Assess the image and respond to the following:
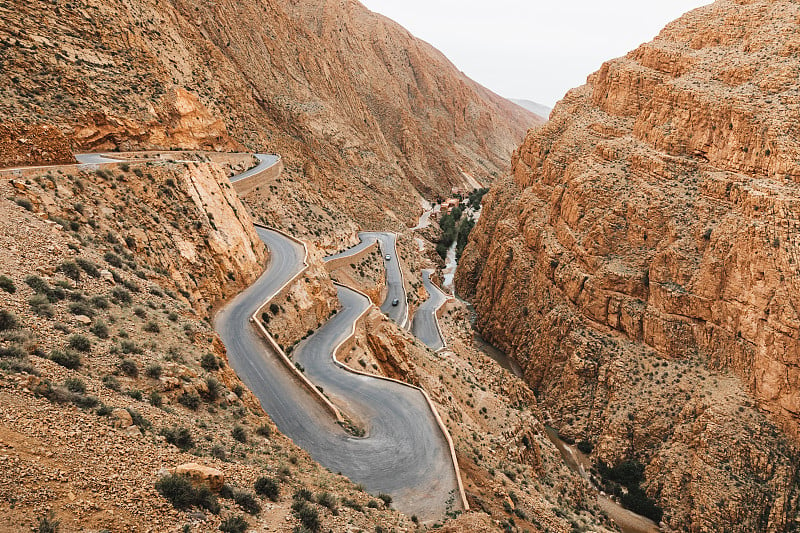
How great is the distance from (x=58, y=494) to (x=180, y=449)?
246 centimetres

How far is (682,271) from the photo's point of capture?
3281 centimetres

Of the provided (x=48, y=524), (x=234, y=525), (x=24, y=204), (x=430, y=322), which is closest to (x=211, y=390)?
(x=234, y=525)

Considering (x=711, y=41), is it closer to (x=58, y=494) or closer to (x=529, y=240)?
(x=529, y=240)

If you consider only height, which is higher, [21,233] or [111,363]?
[21,233]

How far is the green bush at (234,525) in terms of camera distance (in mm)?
7457

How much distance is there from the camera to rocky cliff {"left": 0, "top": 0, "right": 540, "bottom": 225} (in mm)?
24641

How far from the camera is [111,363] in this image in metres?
9.77

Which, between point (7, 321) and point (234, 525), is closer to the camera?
point (234, 525)

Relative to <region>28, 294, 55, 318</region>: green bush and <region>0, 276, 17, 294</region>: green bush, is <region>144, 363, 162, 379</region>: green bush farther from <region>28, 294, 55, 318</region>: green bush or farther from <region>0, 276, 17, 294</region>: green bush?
<region>0, 276, 17, 294</region>: green bush

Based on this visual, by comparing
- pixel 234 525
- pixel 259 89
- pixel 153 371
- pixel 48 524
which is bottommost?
pixel 234 525

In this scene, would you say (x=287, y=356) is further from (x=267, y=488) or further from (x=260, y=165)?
(x=260, y=165)

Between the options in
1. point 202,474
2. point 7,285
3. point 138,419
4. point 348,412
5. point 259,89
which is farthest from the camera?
point 259,89

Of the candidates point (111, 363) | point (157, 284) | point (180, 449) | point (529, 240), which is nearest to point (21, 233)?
point (157, 284)

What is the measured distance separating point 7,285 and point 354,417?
1070 cm
